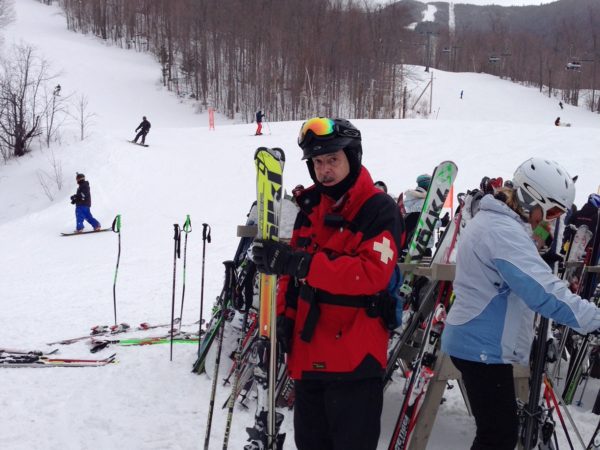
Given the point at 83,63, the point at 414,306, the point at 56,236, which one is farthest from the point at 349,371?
the point at 83,63

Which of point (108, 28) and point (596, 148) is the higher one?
point (108, 28)

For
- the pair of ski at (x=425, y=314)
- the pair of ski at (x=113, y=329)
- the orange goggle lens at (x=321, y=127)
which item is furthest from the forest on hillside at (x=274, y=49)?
the orange goggle lens at (x=321, y=127)

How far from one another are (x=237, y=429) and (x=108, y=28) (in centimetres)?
5375

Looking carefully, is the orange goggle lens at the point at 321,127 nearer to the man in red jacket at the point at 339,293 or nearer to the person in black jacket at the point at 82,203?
the man in red jacket at the point at 339,293

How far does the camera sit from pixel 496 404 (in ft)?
7.52

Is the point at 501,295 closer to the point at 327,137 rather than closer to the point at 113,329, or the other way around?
the point at 327,137

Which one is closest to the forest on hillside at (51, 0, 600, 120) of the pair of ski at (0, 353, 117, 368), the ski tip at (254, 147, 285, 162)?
the pair of ski at (0, 353, 117, 368)

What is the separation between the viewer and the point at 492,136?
20.4 m

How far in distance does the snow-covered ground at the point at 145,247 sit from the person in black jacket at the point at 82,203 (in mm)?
587

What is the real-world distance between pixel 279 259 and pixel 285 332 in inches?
13.7

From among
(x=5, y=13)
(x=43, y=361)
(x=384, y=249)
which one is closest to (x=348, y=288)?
(x=384, y=249)

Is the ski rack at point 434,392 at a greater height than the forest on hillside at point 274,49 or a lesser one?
lesser

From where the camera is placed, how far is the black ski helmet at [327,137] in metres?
2.18

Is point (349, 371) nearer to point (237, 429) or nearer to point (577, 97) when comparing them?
point (237, 429)
